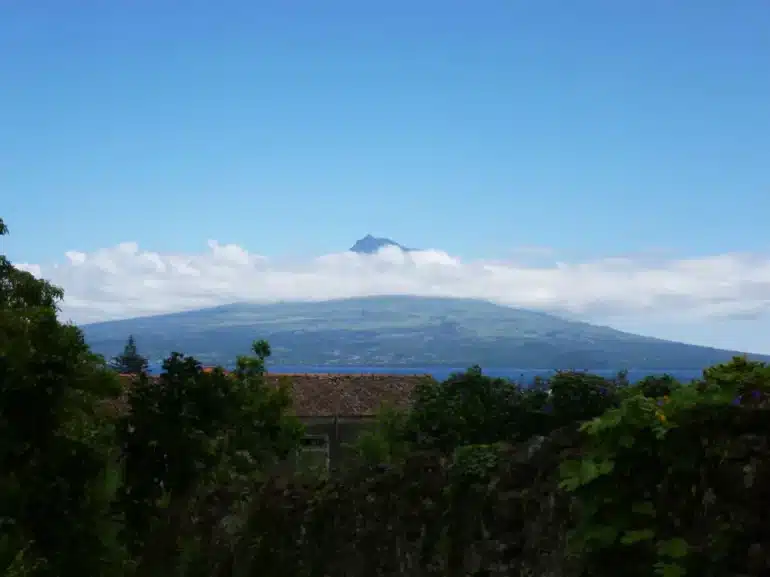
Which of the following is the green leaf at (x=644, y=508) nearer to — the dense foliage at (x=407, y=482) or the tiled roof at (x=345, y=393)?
the dense foliage at (x=407, y=482)

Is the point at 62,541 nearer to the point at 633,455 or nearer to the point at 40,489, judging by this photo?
the point at 40,489

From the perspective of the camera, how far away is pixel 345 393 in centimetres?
5041

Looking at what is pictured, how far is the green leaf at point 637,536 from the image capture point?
14.7 ft

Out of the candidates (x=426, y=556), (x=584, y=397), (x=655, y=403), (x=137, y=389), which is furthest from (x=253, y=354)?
(x=655, y=403)

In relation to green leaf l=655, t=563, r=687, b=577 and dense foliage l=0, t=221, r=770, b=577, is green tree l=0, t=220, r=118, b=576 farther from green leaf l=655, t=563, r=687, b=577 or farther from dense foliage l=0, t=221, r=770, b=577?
green leaf l=655, t=563, r=687, b=577

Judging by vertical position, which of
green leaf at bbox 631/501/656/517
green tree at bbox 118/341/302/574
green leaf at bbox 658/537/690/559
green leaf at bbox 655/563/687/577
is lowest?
green tree at bbox 118/341/302/574

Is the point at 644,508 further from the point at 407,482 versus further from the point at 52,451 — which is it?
the point at 52,451

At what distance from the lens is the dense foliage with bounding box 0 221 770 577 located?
174 inches

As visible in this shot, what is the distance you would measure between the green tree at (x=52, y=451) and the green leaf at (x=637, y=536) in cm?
753

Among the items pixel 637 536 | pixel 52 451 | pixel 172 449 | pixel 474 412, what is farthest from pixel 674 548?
pixel 172 449

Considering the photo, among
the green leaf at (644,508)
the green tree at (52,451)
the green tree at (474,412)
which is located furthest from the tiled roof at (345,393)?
the green leaf at (644,508)

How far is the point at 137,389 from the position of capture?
50.0ft

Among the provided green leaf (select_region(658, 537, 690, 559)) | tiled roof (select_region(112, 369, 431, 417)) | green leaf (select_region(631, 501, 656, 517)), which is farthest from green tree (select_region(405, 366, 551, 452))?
tiled roof (select_region(112, 369, 431, 417))

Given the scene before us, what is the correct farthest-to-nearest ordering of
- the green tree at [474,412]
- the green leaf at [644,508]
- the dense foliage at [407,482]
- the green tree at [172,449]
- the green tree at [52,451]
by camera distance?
1. the green tree at [474,412]
2. the green tree at [172,449]
3. the green tree at [52,451]
4. the green leaf at [644,508]
5. the dense foliage at [407,482]
